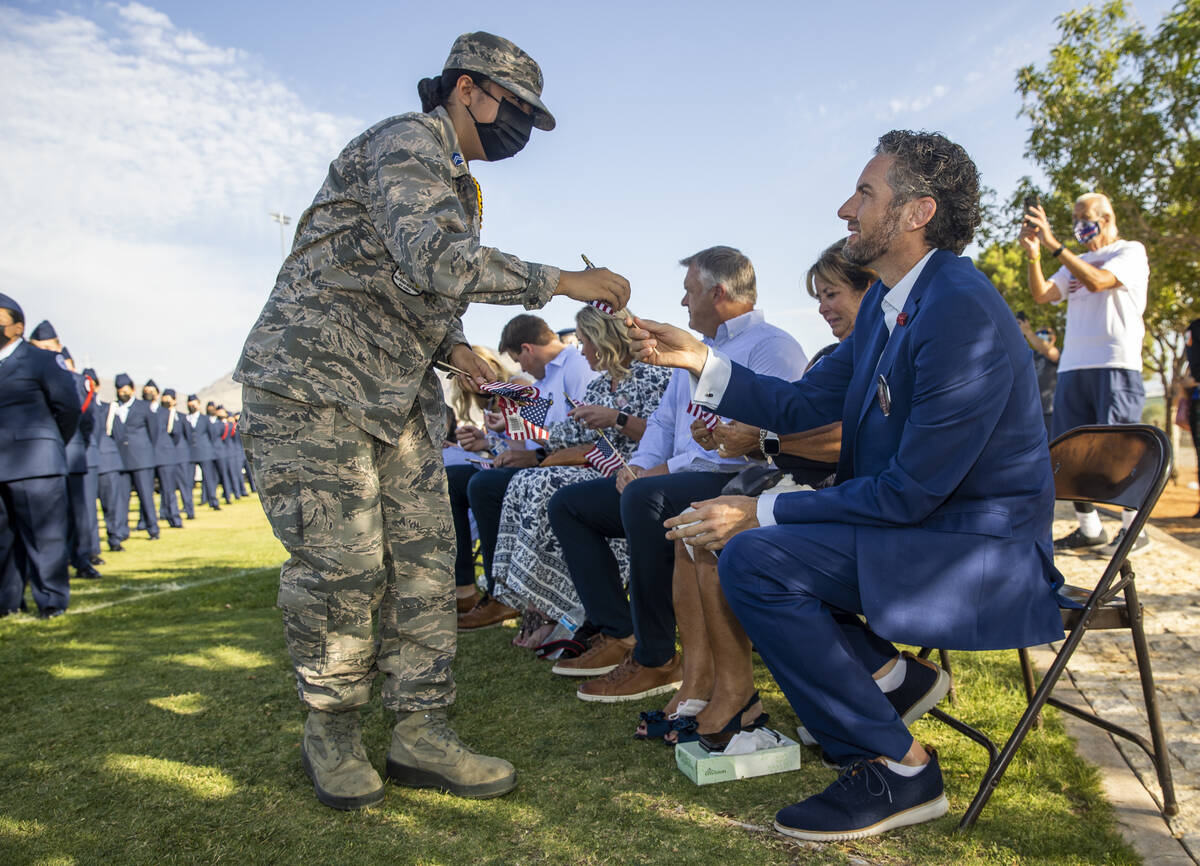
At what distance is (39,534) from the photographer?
627 centimetres

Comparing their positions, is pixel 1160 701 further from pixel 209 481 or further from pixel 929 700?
pixel 209 481

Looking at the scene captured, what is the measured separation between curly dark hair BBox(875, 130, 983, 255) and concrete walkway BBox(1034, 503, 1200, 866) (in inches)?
68.4

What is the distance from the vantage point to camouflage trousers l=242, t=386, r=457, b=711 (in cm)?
261

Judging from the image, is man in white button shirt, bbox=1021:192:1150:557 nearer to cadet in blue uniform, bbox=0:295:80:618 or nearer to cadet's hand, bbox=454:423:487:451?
cadet's hand, bbox=454:423:487:451

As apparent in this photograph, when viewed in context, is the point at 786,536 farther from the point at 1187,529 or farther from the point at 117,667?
the point at 1187,529

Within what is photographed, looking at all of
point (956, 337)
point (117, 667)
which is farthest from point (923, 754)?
point (117, 667)

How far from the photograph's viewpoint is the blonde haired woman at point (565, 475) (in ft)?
14.3

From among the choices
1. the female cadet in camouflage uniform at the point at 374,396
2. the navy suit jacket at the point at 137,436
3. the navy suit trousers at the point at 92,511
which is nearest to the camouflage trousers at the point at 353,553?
the female cadet in camouflage uniform at the point at 374,396

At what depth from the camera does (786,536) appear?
7.55 feet

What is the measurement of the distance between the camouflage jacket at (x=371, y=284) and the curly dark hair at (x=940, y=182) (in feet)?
3.64

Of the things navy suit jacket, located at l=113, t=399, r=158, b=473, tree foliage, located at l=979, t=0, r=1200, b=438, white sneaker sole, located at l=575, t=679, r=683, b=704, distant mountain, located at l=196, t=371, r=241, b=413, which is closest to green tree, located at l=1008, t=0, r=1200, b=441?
tree foliage, located at l=979, t=0, r=1200, b=438

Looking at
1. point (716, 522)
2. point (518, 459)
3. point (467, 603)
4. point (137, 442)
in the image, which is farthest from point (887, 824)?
point (137, 442)

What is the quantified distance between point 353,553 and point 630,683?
1480mm

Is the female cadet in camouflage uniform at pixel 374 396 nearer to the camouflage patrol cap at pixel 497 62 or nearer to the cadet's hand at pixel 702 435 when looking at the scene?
the camouflage patrol cap at pixel 497 62
